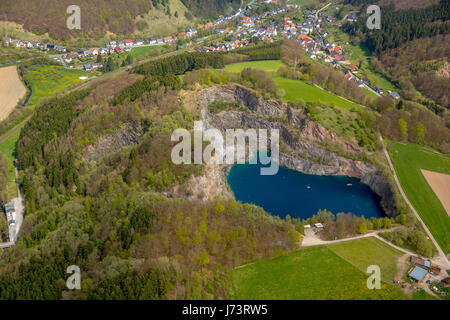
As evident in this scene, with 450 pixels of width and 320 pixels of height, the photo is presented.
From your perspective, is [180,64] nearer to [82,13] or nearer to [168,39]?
[168,39]

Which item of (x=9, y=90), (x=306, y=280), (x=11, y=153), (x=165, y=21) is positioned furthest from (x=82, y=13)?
(x=306, y=280)

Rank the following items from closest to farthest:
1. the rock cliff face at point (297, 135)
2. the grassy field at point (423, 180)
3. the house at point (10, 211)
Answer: the grassy field at point (423, 180)
the house at point (10, 211)
the rock cliff face at point (297, 135)

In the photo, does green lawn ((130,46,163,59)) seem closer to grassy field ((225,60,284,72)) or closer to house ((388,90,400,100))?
grassy field ((225,60,284,72))

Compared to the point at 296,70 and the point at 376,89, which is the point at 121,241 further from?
the point at 376,89

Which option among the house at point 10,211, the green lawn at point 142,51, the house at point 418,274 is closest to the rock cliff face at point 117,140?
the house at point 10,211

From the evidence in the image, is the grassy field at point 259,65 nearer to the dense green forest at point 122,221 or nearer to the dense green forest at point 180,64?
the dense green forest at point 180,64

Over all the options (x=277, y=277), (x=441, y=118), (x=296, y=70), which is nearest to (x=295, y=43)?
(x=296, y=70)
